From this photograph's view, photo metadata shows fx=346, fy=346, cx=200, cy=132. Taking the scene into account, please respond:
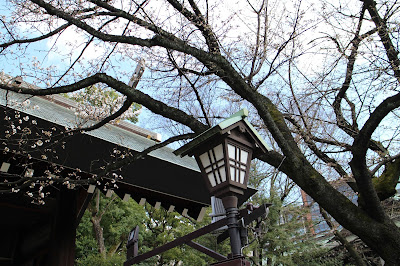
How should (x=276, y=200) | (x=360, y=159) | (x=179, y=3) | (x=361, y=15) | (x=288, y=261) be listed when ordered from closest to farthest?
(x=360, y=159), (x=179, y=3), (x=361, y=15), (x=288, y=261), (x=276, y=200)

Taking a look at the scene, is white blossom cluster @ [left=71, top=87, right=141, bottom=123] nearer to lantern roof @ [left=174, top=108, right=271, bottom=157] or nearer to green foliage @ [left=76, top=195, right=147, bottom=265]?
lantern roof @ [left=174, top=108, right=271, bottom=157]

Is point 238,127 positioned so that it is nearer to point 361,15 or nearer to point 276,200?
point 361,15

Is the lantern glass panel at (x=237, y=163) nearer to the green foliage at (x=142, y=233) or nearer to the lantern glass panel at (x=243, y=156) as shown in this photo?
the lantern glass panel at (x=243, y=156)

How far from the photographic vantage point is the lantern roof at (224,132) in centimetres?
257

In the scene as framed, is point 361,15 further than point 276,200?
No

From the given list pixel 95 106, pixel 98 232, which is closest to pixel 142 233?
pixel 98 232

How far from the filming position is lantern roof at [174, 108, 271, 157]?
2568mm

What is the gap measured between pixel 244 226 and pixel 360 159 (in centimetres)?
210

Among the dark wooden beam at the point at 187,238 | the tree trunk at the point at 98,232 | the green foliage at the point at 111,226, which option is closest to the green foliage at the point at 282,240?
the green foliage at the point at 111,226

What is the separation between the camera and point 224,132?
257 cm

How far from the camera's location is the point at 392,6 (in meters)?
4.96

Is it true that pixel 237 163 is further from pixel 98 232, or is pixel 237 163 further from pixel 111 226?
pixel 98 232

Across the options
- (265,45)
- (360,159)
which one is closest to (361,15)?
(265,45)

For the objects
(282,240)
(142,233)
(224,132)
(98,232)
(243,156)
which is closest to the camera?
(224,132)
